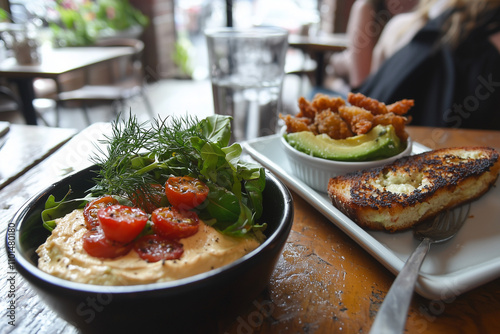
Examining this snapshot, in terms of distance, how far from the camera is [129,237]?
53 cm

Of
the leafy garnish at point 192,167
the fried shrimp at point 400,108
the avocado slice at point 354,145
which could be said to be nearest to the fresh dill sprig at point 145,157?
the leafy garnish at point 192,167

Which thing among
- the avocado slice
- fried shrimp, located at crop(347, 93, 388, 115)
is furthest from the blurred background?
the avocado slice

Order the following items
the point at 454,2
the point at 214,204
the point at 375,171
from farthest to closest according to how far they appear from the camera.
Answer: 1. the point at 454,2
2. the point at 375,171
3. the point at 214,204

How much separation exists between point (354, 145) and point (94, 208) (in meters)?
0.66

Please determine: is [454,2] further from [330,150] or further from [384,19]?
[384,19]

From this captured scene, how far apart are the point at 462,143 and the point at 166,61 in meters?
5.46

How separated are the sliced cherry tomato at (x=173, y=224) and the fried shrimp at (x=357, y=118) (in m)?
0.57

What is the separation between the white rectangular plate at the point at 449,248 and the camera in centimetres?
57

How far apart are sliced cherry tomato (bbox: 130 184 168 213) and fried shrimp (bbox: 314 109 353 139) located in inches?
21.4

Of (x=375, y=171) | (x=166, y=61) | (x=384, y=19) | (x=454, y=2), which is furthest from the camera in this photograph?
(x=166, y=61)

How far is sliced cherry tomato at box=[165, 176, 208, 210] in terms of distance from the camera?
601mm

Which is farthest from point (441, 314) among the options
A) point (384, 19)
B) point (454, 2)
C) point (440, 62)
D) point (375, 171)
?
point (384, 19)

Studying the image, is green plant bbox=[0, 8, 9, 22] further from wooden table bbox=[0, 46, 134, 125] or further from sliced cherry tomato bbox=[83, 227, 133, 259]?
A: sliced cherry tomato bbox=[83, 227, 133, 259]

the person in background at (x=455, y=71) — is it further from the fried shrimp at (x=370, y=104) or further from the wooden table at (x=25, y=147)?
the wooden table at (x=25, y=147)
